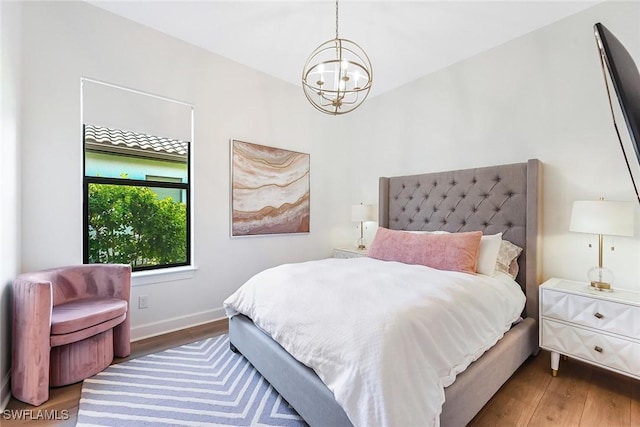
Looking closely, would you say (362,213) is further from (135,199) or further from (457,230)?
(135,199)

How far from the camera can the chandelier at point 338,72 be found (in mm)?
1720

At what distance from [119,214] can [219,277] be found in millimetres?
1073

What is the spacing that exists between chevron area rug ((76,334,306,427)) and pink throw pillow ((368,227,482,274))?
1453 millimetres

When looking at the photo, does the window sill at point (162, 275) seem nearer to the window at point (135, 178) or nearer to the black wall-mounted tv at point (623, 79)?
the window at point (135, 178)

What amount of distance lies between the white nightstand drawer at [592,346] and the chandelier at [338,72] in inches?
80.0

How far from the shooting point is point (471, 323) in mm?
1535

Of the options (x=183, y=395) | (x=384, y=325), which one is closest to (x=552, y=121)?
(x=384, y=325)

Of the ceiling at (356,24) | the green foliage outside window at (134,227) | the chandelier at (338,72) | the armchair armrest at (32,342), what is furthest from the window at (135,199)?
the chandelier at (338,72)

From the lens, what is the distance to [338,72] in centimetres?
169

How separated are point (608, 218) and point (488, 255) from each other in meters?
0.72

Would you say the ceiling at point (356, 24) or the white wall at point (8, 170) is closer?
the white wall at point (8, 170)

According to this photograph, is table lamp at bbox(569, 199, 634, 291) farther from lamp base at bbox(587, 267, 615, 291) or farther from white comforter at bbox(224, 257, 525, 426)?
white comforter at bbox(224, 257, 525, 426)

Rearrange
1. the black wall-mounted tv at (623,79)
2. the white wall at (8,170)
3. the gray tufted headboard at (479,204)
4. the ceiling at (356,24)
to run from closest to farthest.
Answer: the black wall-mounted tv at (623,79) < the white wall at (8,170) < the ceiling at (356,24) < the gray tufted headboard at (479,204)

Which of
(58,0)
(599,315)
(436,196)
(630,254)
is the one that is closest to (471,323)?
(599,315)
